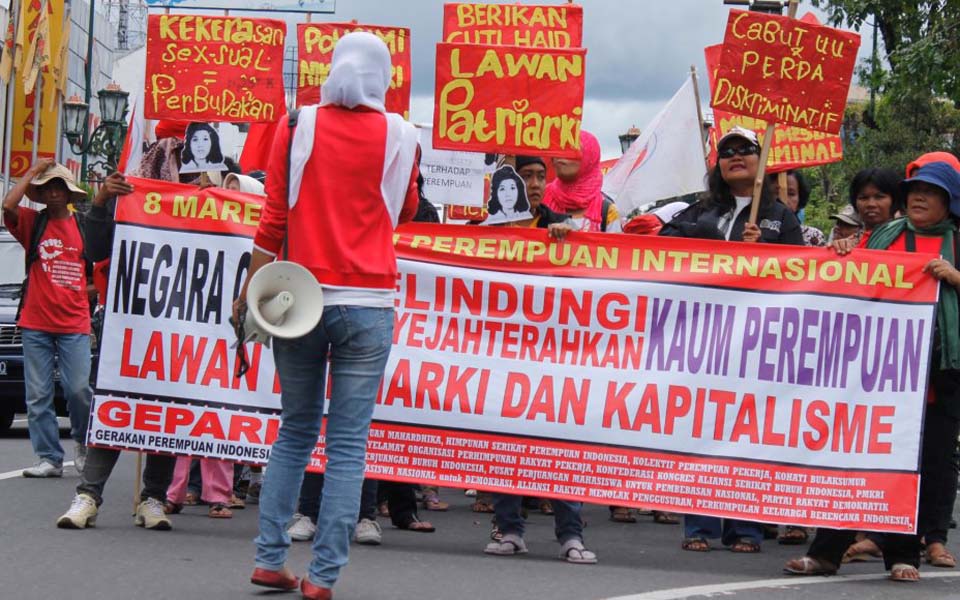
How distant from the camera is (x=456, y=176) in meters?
13.4

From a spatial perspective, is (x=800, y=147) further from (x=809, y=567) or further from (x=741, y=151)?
(x=809, y=567)

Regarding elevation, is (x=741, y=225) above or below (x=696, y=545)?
above

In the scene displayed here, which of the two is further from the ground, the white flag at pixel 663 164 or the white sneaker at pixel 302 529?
the white flag at pixel 663 164

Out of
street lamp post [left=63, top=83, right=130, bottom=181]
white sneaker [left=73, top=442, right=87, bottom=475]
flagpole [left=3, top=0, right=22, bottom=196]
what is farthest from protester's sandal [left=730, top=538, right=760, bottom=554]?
flagpole [left=3, top=0, right=22, bottom=196]

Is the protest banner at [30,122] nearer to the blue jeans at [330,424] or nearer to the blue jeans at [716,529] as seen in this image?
the blue jeans at [716,529]

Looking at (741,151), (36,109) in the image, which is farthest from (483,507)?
(36,109)

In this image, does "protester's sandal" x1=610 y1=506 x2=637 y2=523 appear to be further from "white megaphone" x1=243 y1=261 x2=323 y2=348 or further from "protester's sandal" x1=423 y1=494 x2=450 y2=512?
"white megaphone" x1=243 y1=261 x2=323 y2=348

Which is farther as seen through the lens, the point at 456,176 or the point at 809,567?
the point at 456,176

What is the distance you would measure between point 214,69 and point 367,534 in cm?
287

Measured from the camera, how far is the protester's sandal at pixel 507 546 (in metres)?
8.02

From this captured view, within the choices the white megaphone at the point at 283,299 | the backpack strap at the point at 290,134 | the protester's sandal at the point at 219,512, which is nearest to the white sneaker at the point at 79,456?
the protester's sandal at the point at 219,512

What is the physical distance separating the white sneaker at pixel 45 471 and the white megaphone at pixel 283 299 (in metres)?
5.37

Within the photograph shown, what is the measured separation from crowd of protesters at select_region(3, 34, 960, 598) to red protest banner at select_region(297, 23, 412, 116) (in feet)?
5.26

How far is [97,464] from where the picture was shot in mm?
8242
